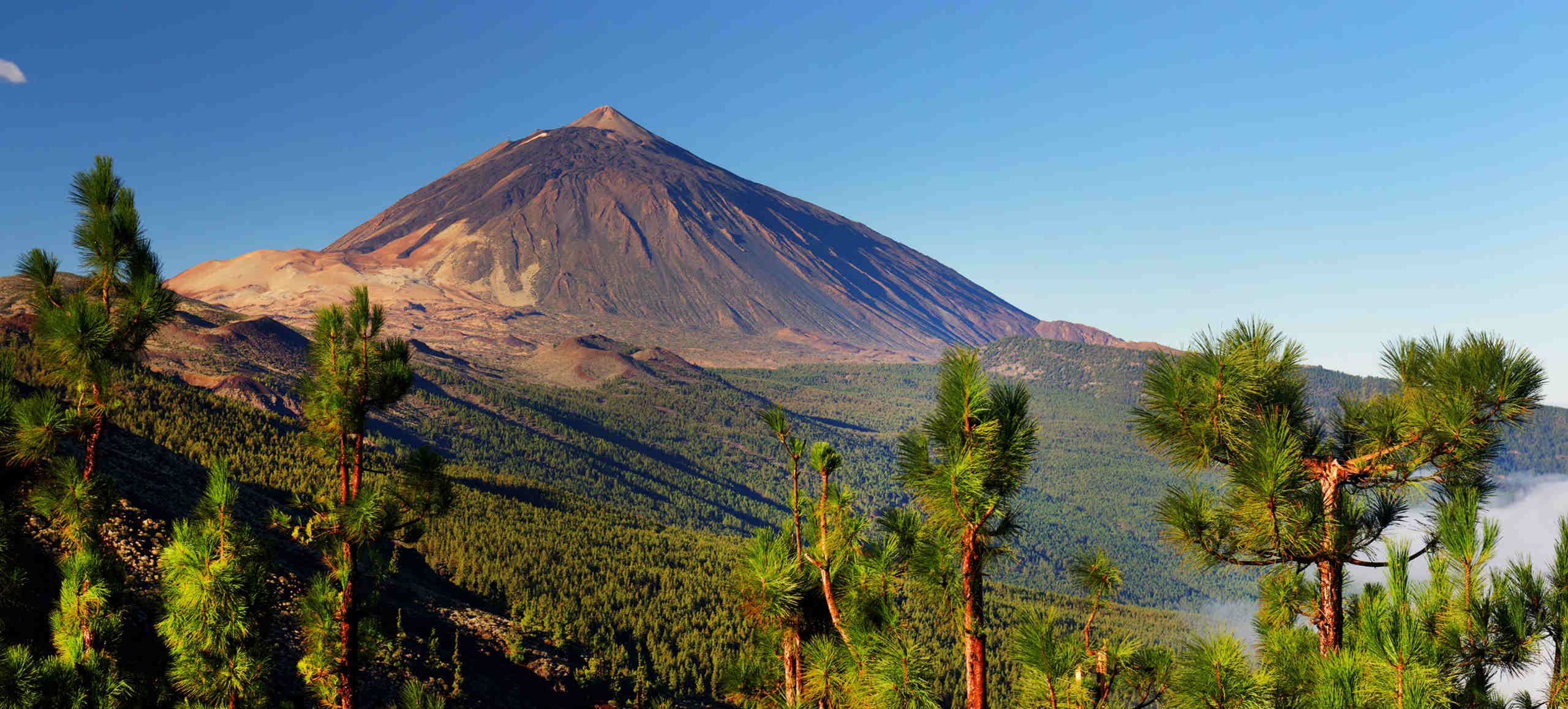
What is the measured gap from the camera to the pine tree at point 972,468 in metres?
5.95

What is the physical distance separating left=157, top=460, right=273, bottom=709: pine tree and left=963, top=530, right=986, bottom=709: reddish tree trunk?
736 centimetres

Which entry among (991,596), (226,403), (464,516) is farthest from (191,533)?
(991,596)

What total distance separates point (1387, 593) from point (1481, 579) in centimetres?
64

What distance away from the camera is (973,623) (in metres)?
5.97

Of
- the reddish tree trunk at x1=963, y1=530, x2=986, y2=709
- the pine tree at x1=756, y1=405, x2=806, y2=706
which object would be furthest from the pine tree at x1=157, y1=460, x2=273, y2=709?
the reddish tree trunk at x1=963, y1=530, x2=986, y2=709

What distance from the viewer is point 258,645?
9164 millimetres

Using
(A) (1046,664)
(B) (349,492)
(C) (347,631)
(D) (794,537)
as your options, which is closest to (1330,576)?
(A) (1046,664)

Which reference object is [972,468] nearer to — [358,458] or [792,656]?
[792,656]

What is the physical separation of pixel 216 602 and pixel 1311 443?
11083 millimetres

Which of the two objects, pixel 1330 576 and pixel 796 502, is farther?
pixel 1330 576

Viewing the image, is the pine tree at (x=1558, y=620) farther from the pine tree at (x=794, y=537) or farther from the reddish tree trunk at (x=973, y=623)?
the pine tree at (x=794, y=537)

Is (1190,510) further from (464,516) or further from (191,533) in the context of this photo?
(464,516)

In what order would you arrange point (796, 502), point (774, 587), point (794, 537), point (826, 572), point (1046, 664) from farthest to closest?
1. point (794, 537)
2. point (796, 502)
3. point (774, 587)
4. point (826, 572)
5. point (1046, 664)

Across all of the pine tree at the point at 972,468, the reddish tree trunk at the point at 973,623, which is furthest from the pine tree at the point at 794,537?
the reddish tree trunk at the point at 973,623
